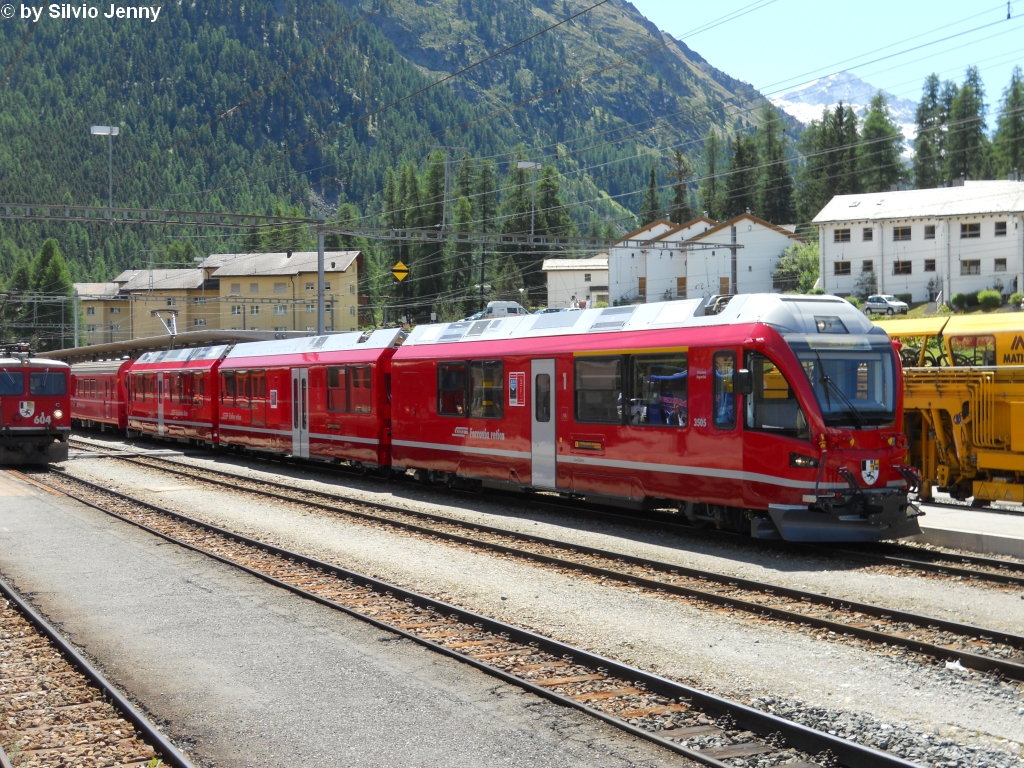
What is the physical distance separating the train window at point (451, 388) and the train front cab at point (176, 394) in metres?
14.7

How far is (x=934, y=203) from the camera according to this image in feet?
234

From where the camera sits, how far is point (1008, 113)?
11106 centimetres

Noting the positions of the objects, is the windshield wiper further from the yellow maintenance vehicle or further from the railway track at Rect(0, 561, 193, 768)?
the railway track at Rect(0, 561, 193, 768)

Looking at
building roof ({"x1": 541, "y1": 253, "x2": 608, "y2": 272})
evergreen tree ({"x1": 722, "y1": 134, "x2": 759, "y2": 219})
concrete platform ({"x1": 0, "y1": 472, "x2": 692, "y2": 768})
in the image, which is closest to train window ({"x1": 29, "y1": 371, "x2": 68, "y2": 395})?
concrete platform ({"x1": 0, "y1": 472, "x2": 692, "y2": 768})

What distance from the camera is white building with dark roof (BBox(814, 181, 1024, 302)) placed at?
6731cm

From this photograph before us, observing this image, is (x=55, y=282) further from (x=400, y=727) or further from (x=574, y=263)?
(x=400, y=727)

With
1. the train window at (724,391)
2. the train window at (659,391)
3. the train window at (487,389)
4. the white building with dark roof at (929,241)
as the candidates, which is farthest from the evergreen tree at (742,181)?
the train window at (724,391)

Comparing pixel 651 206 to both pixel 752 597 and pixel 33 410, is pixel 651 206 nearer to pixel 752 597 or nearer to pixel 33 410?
pixel 33 410

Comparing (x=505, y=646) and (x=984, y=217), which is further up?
(x=984, y=217)

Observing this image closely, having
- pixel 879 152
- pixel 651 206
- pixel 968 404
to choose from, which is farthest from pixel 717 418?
pixel 651 206

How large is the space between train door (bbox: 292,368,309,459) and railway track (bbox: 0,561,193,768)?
17.1 meters

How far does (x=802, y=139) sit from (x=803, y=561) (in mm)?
131706

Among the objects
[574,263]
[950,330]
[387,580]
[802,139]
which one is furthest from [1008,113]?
[387,580]

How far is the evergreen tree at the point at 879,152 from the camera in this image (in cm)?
11125
